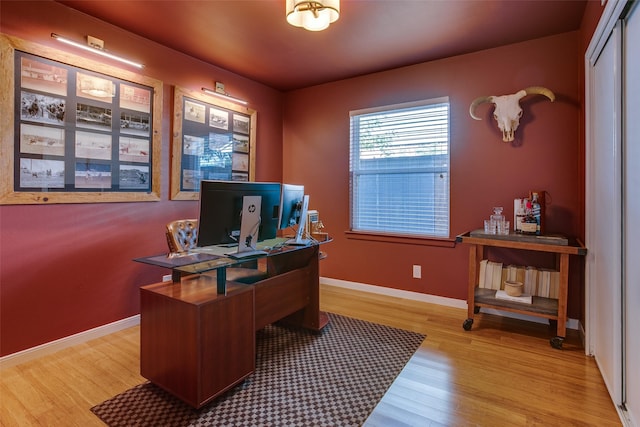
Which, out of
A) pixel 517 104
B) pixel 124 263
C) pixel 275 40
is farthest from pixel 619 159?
pixel 124 263

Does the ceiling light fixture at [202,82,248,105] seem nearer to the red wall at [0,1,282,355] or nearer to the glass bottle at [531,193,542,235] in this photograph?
the red wall at [0,1,282,355]

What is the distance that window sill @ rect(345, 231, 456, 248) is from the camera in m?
3.38

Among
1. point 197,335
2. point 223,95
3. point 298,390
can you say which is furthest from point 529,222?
point 223,95

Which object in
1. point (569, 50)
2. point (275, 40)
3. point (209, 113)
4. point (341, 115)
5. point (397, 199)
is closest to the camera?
point (569, 50)

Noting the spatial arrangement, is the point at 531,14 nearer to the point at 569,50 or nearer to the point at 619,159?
the point at 569,50

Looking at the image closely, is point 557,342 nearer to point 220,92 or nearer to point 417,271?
point 417,271

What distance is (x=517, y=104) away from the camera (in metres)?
2.86

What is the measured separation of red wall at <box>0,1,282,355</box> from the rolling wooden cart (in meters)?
2.84

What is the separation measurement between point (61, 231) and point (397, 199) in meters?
3.14

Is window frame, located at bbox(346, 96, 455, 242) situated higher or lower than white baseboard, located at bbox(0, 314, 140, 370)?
higher

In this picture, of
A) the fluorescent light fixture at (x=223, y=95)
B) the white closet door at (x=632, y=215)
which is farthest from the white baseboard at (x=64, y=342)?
the white closet door at (x=632, y=215)

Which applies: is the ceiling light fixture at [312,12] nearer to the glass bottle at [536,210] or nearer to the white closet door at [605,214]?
the white closet door at [605,214]

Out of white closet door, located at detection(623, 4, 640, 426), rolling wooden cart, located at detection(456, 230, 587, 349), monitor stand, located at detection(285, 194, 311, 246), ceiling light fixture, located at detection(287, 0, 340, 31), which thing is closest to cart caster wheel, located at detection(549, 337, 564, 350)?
rolling wooden cart, located at detection(456, 230, 587, 349)

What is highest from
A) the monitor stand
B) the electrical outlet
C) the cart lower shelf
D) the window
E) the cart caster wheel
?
the window
